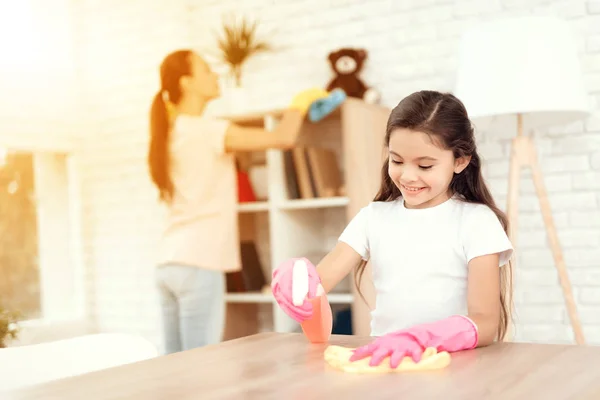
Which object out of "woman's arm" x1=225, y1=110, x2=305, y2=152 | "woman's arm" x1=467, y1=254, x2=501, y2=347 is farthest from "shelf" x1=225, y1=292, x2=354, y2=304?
"woman's arm" x1=467, y1=254, x2=501, y2=347

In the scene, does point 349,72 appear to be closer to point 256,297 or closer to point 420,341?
point 256,297

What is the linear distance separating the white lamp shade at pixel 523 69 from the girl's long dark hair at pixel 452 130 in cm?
98

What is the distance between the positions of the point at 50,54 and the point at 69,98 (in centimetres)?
25

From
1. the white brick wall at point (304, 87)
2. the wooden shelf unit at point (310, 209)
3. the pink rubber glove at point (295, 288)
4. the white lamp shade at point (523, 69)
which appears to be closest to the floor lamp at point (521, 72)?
the white lamp shade at point (523, 69)

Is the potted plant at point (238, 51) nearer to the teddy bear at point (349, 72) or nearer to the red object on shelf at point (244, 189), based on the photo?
the red object on shelf at point (244, 189)

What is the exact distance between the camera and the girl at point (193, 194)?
8.83 ft

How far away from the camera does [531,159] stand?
8.56 feet

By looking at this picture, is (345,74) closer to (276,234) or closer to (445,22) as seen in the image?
(445,22)

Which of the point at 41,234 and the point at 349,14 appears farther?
the point at 41,234

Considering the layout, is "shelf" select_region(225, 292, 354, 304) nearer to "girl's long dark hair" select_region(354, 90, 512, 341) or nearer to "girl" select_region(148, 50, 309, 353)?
"girl" select_region(148, 50, 309, 353)

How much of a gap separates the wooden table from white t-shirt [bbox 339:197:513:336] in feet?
0.84

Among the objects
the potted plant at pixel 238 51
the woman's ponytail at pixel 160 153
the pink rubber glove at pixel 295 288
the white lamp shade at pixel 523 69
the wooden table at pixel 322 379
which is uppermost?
the potted plant at pixel 238 51


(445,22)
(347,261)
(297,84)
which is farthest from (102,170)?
(347,261)

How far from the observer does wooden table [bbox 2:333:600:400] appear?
882mm
